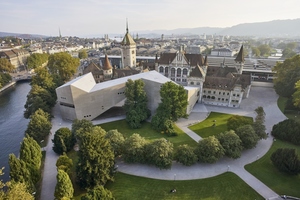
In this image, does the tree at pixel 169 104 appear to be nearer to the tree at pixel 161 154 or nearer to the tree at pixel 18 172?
the tree at pixel 161 154

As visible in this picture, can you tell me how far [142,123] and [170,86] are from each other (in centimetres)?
1338

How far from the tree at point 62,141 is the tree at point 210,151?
1068 inches

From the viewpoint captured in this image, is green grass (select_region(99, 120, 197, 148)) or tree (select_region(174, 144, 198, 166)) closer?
tree (select_region(174, 144, 198, 166))

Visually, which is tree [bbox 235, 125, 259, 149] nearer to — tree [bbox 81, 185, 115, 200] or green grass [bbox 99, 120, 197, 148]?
green grass [bbox 99, 120, 197, 148]

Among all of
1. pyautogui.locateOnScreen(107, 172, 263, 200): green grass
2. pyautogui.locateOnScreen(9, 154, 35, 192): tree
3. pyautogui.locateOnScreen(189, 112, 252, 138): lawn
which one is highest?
pyautogui.locateOnScreen(9, 154, 35, 192): tree

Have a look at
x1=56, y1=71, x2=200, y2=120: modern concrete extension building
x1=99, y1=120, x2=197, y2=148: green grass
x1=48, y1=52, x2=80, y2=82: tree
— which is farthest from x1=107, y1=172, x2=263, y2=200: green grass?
x1=48, y1=52, x2=80, y2=82: tree

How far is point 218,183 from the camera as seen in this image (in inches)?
1303

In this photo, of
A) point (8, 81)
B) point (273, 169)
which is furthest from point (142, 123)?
point (8, 81)

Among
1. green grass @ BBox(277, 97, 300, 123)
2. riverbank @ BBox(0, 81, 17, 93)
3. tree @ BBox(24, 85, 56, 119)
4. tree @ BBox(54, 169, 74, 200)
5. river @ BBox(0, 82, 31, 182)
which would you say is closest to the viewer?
tree @ BBox(54, 169, 74, 200)

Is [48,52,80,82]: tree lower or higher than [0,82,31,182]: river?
higher

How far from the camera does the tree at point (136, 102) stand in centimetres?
5194

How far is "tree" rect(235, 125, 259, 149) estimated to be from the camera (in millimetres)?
38938

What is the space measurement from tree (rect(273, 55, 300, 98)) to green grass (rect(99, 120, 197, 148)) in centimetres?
4622

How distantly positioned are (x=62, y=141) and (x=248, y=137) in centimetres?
3828
